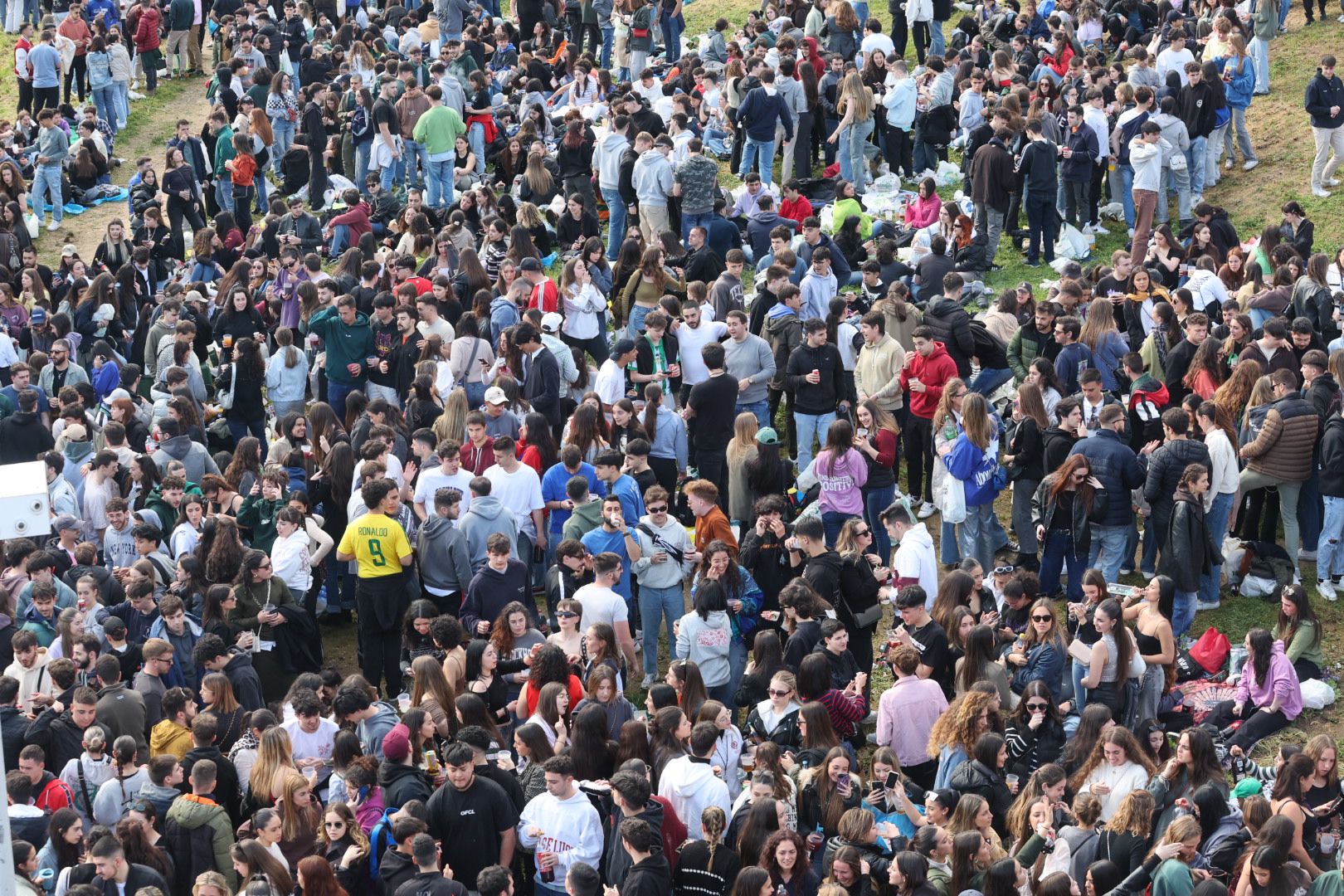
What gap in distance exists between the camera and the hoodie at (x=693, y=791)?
30.1 ft

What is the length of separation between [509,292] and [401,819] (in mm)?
7345

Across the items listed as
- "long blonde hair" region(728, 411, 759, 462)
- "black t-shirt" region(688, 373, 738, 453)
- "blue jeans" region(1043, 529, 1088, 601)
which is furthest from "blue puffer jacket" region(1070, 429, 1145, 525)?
"black t-shirt" region(688, 373, 738, 453)

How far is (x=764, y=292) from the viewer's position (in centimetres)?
A: 1530

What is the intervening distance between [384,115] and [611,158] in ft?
10.6

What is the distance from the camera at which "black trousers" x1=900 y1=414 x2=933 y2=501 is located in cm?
1416

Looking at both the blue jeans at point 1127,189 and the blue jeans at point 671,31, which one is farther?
the blue jeans at point 671,31

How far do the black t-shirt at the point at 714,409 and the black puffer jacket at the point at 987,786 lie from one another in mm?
4769

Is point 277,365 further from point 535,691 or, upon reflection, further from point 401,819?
point 401,819

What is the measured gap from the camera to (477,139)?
2173 cm

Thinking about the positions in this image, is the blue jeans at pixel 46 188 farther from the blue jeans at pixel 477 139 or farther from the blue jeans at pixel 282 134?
the blue jeans at pixel 477 139

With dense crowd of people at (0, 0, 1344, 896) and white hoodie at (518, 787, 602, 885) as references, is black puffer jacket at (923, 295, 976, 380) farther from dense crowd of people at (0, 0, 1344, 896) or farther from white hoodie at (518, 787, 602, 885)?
white hoodie at (518, 787, 602, 885)

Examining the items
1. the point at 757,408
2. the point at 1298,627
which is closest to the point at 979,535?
the point at 757,408

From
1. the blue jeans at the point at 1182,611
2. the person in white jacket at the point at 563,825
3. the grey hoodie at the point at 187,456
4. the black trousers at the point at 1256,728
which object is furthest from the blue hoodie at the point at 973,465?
the grey hoodie at the point at 187,456

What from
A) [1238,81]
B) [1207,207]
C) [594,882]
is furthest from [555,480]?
[1238,81]
